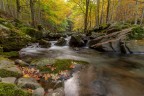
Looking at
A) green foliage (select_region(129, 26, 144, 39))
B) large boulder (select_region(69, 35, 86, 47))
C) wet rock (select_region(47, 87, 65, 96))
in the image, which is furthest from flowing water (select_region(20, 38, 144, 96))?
large boulder (select_region(69, 35, 86, 47))

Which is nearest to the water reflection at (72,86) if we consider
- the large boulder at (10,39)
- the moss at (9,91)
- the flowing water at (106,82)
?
the flowing water at (106,82)

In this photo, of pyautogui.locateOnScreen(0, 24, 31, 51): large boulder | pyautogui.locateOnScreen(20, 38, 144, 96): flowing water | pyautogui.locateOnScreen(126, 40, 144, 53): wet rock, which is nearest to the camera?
pyautogui.locateOnScreen(20, 38, 144, 96): flowing water

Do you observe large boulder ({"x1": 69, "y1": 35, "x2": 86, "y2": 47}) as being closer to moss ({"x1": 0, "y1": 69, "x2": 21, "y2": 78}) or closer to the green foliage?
the green foliage

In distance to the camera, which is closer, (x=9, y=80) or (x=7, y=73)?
(x=9, y=80)

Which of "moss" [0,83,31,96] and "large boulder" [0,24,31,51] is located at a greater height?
"large boulder" [0,24,31,51]

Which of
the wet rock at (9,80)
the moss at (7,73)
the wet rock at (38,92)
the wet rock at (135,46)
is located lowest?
the wet rock at (38,92)

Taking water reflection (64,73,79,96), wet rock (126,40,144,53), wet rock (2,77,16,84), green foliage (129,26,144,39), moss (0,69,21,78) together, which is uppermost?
green foliage (129,26,144,39)

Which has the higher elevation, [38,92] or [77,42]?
[77,42]

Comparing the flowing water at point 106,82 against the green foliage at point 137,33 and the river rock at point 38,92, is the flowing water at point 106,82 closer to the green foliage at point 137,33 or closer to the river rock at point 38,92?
the river rock at point 38,92

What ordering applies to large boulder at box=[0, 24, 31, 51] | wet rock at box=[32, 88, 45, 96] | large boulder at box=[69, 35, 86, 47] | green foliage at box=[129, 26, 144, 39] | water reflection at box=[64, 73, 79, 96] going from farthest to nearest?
large boulder at box=[69, 35, 86, 47], green foliage at box=[129, 26, 144, 39], large boulder at box=[0, 24, 31, 51], water reflection at box=[64, 73, 79, 96], wet rock at box=[32, 88, 45, 96]

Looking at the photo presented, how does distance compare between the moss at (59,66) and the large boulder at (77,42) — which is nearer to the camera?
the moss at (59,66)

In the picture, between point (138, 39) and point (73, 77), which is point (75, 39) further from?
point (73, 77)

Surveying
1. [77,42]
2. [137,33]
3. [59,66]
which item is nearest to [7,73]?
[59,66]

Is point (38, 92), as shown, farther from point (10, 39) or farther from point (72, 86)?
point (10, 39)
